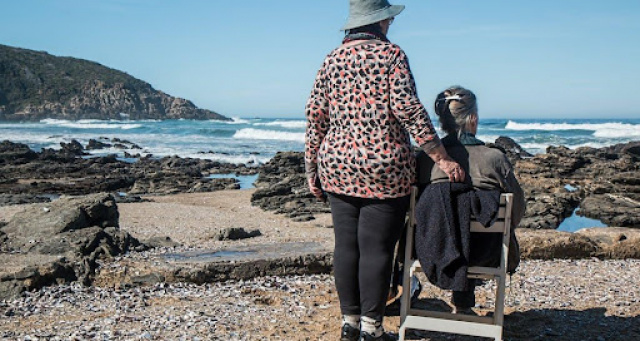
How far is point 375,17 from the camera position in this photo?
353 centimetres

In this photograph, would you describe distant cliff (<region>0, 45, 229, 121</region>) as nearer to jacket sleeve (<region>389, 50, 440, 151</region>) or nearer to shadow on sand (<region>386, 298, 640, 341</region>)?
shadow on sand (<region>386, 298, 640, 341</region>)

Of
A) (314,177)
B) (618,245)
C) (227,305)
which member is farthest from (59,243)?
(618,245)

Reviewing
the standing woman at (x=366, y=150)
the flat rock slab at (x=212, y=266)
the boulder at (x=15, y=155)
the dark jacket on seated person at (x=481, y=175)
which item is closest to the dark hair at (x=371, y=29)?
the standing woman at (x=366, y=150)

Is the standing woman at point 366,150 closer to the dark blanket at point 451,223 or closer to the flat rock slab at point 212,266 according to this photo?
the dark blanket at point 451,223

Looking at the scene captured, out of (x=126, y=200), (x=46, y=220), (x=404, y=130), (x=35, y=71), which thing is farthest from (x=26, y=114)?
(x=404, y=130)

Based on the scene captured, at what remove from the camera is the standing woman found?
3.36 m

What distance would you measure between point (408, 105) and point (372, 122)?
0.21m

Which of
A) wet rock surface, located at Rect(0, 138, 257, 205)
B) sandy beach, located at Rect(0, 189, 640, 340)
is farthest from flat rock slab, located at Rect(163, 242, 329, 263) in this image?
wet rock surface, located at Rect(0, 138, 257, 205)

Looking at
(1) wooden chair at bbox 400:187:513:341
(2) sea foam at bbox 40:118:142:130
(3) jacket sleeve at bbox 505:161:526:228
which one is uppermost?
(3) jacket sleeve at bbox 505:161:526:228

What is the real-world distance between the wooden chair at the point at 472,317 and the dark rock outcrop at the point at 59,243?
305 centimetres

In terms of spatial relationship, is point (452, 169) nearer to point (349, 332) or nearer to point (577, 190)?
point (349, 332)

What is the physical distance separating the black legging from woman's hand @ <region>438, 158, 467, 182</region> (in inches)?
10.7

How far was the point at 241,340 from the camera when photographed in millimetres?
3992

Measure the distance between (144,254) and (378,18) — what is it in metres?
3.84
